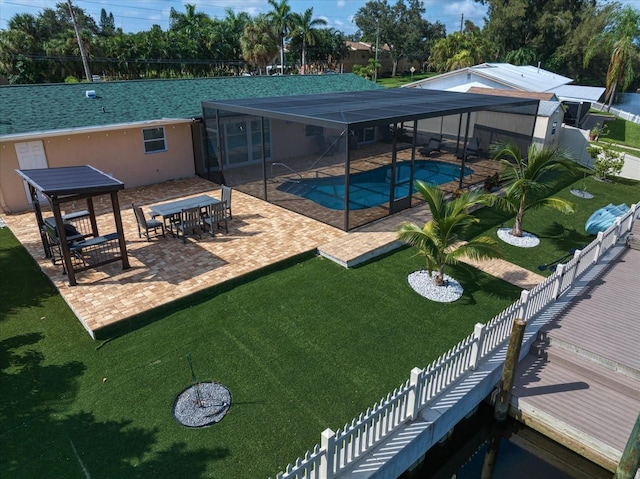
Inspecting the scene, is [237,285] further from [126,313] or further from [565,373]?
[565,373]

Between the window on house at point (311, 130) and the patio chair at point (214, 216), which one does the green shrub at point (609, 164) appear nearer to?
the window on house at point (311, 130)

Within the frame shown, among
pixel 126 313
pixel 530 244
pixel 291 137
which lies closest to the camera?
pixel 126 313

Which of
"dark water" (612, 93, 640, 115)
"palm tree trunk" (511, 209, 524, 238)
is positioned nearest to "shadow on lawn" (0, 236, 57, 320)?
"palm tree trunk" (511, 209, 524, 238)

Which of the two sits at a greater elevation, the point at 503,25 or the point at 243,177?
the point at 503,25

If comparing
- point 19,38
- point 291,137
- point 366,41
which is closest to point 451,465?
point 291,137

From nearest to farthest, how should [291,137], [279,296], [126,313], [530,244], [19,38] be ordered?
1. [126,313]
2. [279,296]
3. [530,244]
4. [291,137]
5. [19,38]

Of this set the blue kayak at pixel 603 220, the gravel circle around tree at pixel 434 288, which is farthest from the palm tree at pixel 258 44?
the gravel circle around tree at pixel 434 288

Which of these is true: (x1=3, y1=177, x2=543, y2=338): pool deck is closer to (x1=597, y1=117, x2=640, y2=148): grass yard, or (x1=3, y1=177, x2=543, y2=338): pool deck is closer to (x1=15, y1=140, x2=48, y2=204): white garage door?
(x1=15, y1=140, x2=48, y2=204): white garage door
